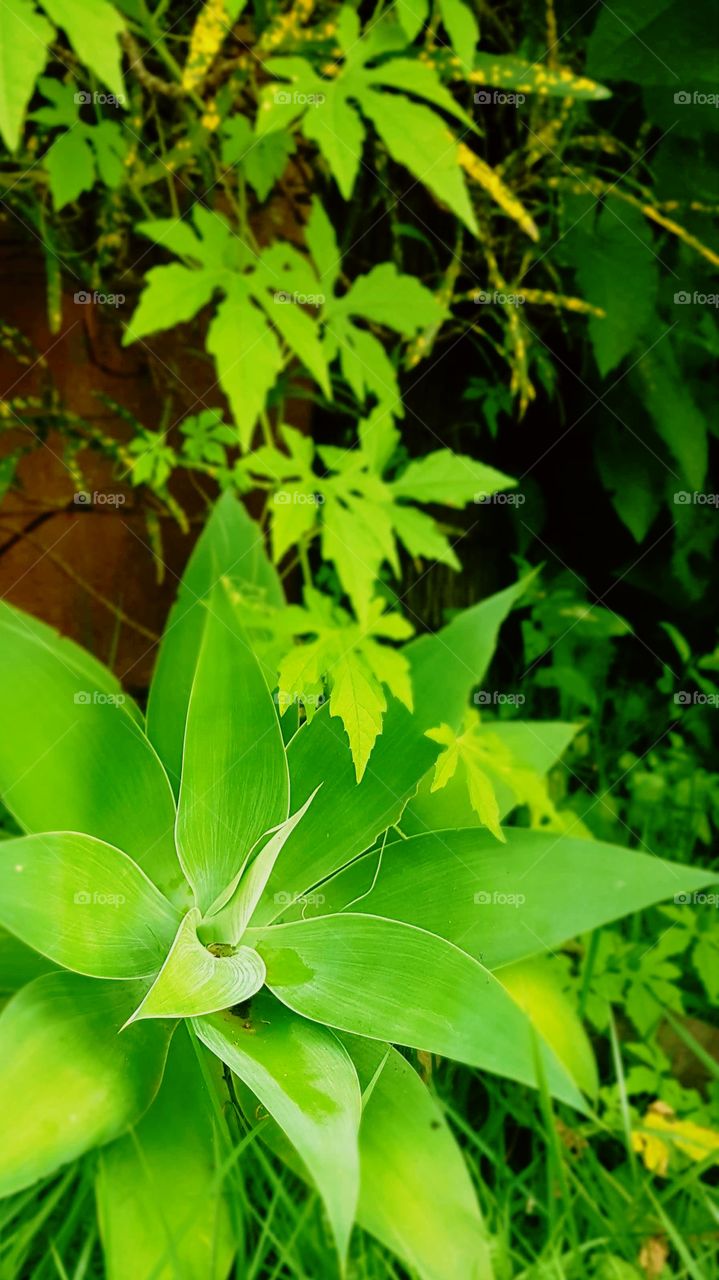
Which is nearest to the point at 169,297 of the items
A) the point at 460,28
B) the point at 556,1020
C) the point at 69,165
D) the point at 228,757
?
the point at 69,165

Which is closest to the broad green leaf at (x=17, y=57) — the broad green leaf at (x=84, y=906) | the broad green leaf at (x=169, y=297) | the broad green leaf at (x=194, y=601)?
the broad green leaf at (x=169, y=297)

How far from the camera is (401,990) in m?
0.69

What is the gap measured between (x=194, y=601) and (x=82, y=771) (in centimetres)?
20

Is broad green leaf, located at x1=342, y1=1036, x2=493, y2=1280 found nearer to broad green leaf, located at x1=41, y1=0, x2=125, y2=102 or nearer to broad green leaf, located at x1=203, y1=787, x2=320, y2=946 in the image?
broad green leaf, located at x1=203, y1=787, x2=320, y2=946

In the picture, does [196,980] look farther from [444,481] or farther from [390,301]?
[390,301]

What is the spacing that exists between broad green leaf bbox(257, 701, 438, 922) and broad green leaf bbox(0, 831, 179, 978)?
0.09m

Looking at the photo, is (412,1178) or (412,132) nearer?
(412,1178)

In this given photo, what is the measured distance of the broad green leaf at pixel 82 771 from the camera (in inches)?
30.0

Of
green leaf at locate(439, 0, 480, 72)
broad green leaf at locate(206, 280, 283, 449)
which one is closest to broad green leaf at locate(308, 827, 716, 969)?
broad green leaf at locate(206, 280, 283, 449)

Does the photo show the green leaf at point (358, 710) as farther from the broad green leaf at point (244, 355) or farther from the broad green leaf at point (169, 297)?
the broad green leaf at point (169, 297)

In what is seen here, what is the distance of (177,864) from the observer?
2.52 ft

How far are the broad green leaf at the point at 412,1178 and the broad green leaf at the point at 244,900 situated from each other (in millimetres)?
115

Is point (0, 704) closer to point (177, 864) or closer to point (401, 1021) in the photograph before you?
point (177, 864)

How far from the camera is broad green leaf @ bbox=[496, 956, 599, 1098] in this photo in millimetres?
883
